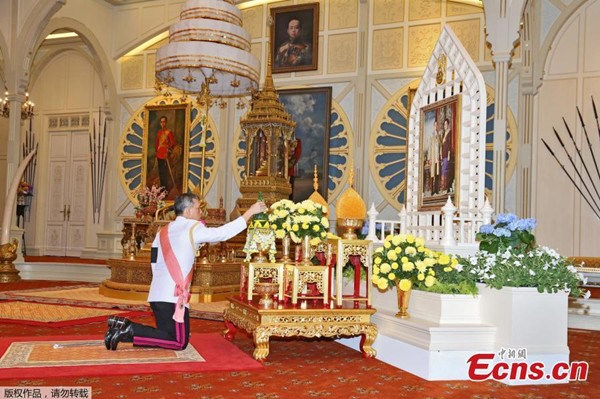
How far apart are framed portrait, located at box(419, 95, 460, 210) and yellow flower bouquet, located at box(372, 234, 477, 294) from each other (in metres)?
1.53

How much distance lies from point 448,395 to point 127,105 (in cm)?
1191

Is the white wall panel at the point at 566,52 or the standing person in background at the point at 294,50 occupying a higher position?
the standing person in background at the point at 294,50

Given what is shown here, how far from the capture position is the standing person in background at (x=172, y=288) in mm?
4898

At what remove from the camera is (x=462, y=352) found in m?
4.54

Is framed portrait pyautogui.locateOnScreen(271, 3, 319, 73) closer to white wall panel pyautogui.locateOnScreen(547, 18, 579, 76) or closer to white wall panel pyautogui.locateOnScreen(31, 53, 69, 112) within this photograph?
white wall panel pyautogui.locateOnScreen(547, 18, 579, 76)

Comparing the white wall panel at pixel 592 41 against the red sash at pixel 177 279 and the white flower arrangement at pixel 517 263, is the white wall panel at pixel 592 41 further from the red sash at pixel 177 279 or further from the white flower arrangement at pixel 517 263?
the red sash at pixel 177 279

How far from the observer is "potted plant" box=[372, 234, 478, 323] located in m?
4.84

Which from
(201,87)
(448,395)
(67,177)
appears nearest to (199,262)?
(201,87)

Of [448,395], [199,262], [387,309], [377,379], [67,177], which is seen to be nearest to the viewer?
[448,395]

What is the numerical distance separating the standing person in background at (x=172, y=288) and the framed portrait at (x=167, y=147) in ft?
28.2

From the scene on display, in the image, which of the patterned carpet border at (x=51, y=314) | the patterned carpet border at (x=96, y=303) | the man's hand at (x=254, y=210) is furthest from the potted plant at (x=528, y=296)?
the patterned carpet border at (x=51, y=314)

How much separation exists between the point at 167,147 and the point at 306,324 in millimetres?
9568

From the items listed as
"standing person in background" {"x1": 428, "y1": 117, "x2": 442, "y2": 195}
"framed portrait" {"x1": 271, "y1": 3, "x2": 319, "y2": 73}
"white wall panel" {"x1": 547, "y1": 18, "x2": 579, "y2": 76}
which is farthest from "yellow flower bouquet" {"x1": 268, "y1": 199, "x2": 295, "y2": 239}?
"framed portrait" {"x1": 271, "y1": 3, "x2": 319, "y2": 73}

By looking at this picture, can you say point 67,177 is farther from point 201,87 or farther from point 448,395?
point 448,395
